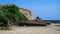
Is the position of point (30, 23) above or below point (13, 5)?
below

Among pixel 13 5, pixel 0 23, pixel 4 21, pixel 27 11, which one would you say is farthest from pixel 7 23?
pixel 27 11

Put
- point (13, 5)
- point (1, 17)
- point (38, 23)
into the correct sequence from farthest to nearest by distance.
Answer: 1. point (13, 5)
2. point (38, 23)
3. point (1, 17)

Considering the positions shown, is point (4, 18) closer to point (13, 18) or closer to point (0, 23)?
point (0, 23)

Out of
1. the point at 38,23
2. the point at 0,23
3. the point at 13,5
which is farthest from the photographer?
the point at 13,5

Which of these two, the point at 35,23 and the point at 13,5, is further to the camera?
the point at 13,5

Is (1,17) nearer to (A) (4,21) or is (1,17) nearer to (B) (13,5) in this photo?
(A) (4,21)

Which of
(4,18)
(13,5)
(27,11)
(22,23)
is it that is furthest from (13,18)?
(27,11)

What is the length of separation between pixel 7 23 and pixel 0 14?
2.48 meters

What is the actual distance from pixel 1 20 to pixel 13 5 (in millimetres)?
27173

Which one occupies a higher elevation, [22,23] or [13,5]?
[13,5]

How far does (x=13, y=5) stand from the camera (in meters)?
69.9

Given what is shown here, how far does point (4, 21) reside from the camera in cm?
4325

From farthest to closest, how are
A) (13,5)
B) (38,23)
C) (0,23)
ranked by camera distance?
(13,5)
(38,23)
(0,23)

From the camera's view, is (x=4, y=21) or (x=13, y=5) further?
(x=13, y=5)
